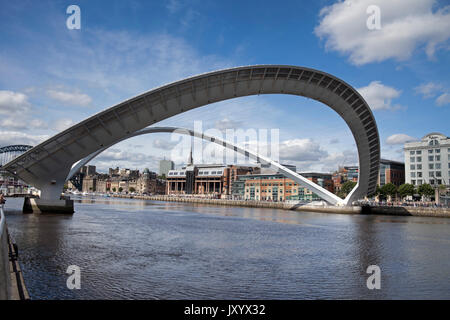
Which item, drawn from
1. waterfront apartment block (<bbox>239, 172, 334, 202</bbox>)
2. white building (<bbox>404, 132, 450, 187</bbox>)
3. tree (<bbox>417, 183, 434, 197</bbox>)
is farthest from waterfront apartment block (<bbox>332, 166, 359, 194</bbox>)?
tree (<bbox>417, 183, 434, 197</bbox>)

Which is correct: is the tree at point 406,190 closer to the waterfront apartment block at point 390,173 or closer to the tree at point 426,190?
the tree at point 426,190

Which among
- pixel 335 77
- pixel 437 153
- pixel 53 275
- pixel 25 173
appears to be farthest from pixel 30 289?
pixel 437 153

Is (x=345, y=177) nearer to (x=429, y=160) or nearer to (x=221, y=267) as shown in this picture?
(x=429, y=160)

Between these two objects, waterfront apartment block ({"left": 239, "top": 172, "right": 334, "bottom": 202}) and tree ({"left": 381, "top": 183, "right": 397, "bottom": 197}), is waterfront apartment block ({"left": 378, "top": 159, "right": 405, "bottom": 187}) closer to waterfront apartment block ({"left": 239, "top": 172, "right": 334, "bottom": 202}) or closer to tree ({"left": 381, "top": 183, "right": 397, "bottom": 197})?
waterfront apartment block ({"left": 239, "top": 172, "right": 334, "bottom": 202})

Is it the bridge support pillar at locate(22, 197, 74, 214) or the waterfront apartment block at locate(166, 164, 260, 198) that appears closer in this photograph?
the bridge support pillar at locate(22, 197, 74, 214)

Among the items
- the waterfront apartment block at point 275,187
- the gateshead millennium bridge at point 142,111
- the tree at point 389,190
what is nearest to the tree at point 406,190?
the tree at point 389,190

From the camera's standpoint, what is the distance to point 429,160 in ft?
282

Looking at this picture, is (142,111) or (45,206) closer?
(142,111)

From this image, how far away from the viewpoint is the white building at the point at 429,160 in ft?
272

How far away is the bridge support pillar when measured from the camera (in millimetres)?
30719

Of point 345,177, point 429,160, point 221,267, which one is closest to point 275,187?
point 345,177

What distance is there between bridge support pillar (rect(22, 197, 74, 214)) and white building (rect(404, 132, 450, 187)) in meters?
78.2

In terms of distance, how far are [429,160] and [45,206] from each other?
84.3 metres

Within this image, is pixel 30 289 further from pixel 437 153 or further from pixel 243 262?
pixel 437 153
